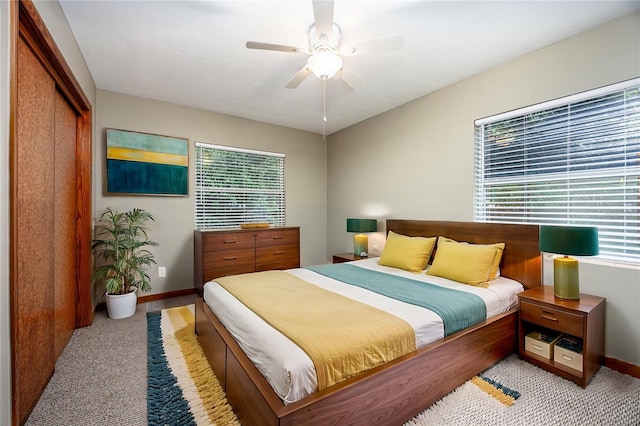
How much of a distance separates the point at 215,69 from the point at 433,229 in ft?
9.69

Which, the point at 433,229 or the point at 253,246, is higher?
the point at 433,229

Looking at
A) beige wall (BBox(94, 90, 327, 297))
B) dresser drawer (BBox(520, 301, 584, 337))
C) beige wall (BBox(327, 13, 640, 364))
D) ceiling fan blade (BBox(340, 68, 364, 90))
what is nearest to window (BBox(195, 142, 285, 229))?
beige wall (BBox(94, 90, 327, 297))

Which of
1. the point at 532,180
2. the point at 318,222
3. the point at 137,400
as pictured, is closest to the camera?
the point at 137,400

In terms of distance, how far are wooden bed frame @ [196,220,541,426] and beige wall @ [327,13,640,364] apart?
0.59 meters

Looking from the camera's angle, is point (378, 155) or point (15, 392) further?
point (378, 155)

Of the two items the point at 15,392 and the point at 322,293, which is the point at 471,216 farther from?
the point at 15,392

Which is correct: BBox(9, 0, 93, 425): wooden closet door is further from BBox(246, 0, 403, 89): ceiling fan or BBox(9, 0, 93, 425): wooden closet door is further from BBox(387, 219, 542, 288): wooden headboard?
BBox(387, 219, 542, 288): wooden headboard

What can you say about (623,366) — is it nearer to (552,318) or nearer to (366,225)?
(552,318)

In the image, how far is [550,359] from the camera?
208 centimetres

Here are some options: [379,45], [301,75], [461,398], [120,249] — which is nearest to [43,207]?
[120,249]

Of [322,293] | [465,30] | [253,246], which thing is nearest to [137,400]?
[322,293]

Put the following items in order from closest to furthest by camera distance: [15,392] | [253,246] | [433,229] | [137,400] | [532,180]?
[15,392] < [137,400] < [532,180] < [433,229] < [253,246]

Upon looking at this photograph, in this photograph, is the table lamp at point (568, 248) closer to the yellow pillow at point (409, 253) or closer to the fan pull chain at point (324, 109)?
the yellow pillow at point (409, 253)

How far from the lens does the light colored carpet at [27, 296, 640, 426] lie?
159 cm
